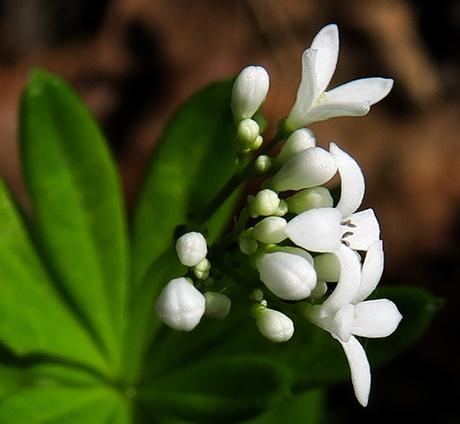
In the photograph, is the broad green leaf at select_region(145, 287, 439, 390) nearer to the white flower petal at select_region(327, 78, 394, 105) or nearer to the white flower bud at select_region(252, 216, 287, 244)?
the white flower bud at select_region(252, 216, 287, 244)

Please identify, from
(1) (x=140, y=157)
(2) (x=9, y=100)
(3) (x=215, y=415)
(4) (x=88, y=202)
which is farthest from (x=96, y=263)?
(2) (x=9, y=100)

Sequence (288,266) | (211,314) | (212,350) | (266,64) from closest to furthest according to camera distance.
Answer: (288,266) < (211,314) < (212,350) < (266,64)

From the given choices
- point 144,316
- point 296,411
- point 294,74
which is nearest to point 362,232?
point 144,316

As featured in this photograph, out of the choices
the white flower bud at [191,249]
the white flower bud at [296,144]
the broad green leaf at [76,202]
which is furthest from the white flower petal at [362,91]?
the broad green leaf at [76,202]

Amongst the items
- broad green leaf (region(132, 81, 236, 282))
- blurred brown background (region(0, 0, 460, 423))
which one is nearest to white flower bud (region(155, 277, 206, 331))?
broad green leaf (region(132, 81, 236, 282))

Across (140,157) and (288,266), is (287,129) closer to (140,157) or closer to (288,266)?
(288,266)

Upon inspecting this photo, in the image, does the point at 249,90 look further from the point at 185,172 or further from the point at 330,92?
the point at 185,172
